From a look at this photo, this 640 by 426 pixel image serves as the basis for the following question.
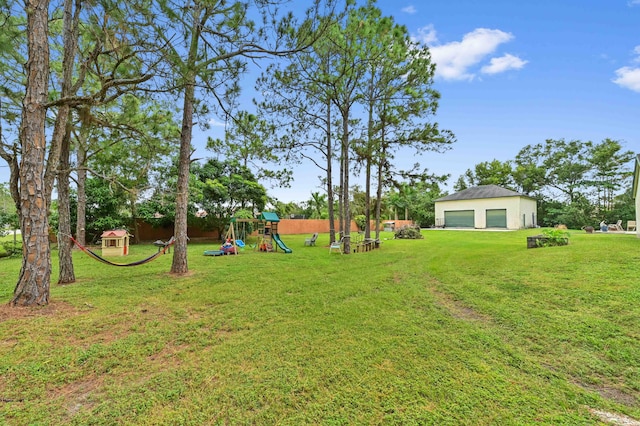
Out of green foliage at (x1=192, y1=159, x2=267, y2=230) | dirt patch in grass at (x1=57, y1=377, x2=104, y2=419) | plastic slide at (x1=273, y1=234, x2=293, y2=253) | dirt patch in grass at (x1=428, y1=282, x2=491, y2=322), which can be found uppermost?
green foliage at (x1=192, y1=159, x2=267, y2=230)

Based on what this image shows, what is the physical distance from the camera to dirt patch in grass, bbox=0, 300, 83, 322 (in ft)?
11.9

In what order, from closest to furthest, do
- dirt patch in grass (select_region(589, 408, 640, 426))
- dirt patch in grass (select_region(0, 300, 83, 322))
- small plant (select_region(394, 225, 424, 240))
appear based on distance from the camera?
1. dirt patch in grass (select_region(589, 408, 640, 426))
2. dirt patch in grass (select_region(0, 300, 83, 322))
3. small plant (select_region(394, 225, 424, 240))

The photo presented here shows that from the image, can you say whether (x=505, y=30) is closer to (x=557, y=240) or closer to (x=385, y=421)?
(x=557, y=240)

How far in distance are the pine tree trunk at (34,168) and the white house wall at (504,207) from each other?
27051mm

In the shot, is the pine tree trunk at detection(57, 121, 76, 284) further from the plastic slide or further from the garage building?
the garage building

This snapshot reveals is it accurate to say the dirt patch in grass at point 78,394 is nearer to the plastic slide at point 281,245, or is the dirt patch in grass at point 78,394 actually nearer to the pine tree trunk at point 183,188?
the pine tree trunk at point 183,188

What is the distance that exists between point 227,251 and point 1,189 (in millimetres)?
19212

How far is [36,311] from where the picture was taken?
3.82 metres

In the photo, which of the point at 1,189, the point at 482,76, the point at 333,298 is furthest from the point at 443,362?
the point at 1,189

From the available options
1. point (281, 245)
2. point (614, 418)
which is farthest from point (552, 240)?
point (281, 245)

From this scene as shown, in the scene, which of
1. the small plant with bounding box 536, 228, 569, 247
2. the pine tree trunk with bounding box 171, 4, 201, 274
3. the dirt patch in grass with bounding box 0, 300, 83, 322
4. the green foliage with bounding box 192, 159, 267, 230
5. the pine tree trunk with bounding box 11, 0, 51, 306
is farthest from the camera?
the green foliage with bounding box 192, 159, 267, 230

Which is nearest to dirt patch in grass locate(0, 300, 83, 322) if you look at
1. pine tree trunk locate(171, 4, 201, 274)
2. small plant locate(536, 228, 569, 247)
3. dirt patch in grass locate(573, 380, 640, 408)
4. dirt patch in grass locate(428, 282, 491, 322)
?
pine tree trunk locate(171, 4, 201, 274)

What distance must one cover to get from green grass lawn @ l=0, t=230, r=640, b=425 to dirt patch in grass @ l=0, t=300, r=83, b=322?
0.04 meters

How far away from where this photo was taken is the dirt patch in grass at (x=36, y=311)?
3635mm
